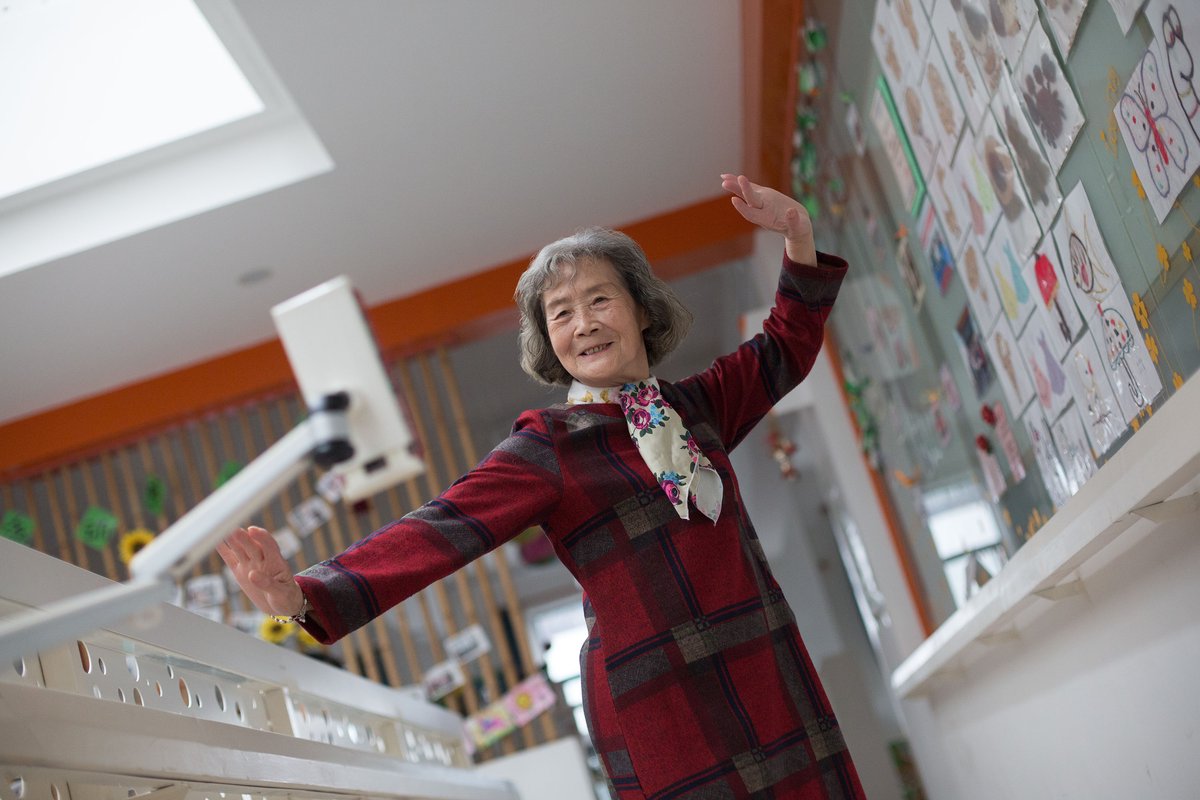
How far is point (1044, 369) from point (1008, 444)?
0.37 m

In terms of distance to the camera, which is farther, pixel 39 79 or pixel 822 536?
pixel 822 536

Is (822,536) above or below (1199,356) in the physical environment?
above

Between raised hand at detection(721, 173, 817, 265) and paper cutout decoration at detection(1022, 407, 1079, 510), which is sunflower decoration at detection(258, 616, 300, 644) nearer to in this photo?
paper cutout decoration at detection(1022, 407, 1079, 510)

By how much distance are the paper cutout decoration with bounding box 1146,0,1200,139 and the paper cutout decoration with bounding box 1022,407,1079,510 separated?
855 millimetres

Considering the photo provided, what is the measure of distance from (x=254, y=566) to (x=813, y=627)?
8616 mm

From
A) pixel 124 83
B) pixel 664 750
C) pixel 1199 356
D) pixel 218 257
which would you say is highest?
pixel 124 83

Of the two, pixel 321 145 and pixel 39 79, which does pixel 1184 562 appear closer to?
pixel 321 145

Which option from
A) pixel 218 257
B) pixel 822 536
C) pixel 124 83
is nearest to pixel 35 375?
pixel 218 257

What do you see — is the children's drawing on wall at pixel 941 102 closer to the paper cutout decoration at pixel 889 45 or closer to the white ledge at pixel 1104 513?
the paper cutout decoration at pixel 889 45

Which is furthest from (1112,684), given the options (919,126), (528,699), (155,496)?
(155,496)

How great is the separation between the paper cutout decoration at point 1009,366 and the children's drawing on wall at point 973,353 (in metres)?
0.06

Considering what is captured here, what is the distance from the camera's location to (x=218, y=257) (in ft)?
13.1

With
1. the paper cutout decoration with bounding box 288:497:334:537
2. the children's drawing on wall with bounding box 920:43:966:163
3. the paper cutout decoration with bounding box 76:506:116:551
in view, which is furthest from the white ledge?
the paper cutout decoration with bounding box 76:506:116:551

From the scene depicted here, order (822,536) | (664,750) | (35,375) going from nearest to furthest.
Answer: (664,750)
(35,375)
(822,536)
